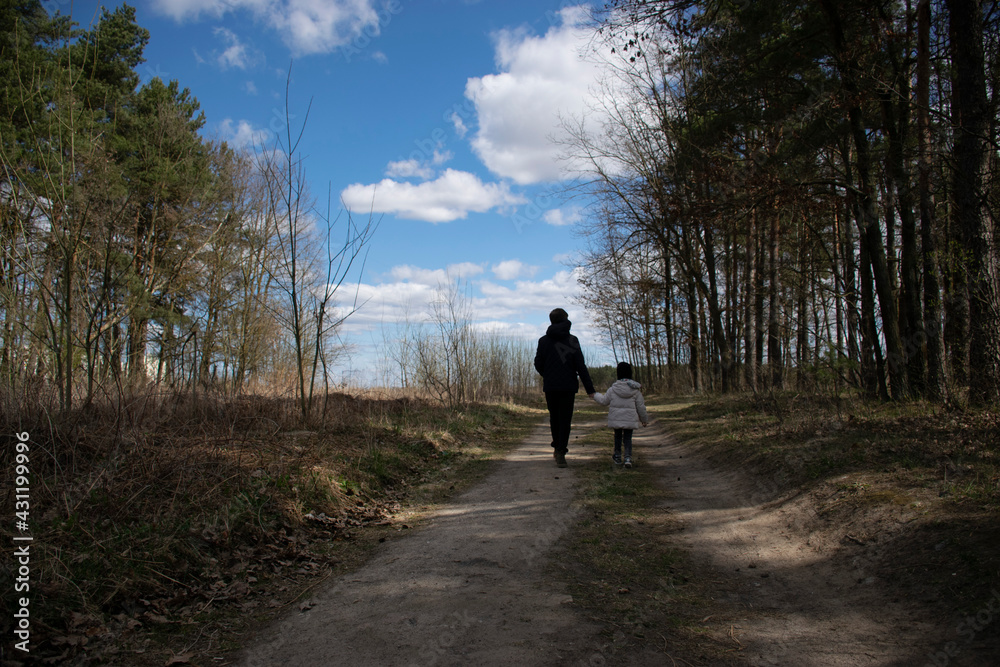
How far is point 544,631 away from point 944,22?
10653 mm

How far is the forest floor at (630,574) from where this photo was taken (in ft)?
9.22

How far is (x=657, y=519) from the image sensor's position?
17.2ft

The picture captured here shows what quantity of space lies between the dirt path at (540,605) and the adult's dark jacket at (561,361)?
263 centimetres

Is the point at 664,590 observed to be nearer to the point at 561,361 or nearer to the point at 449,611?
the point at 449,611

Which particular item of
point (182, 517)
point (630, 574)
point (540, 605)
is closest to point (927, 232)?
point (630, 574)

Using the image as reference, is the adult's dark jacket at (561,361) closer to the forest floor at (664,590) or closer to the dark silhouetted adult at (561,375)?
the dark silhouetted adult at (561,375)

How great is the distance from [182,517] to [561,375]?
5068mm

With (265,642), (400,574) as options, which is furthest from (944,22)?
(265,642)

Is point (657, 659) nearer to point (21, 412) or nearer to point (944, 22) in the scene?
point (21, 412)

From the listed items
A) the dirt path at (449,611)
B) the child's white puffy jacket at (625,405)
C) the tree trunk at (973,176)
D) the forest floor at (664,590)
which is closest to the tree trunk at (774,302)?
the tree trunk at (973,176)

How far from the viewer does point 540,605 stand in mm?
3279

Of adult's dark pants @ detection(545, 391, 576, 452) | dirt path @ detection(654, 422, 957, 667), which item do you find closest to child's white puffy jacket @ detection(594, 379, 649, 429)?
adult's dark pants @ detection(545, 391, 576, 452)

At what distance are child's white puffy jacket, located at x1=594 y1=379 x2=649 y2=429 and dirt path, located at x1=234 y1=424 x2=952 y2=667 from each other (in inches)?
92.0

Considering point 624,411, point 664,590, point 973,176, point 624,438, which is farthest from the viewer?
point 624,438
